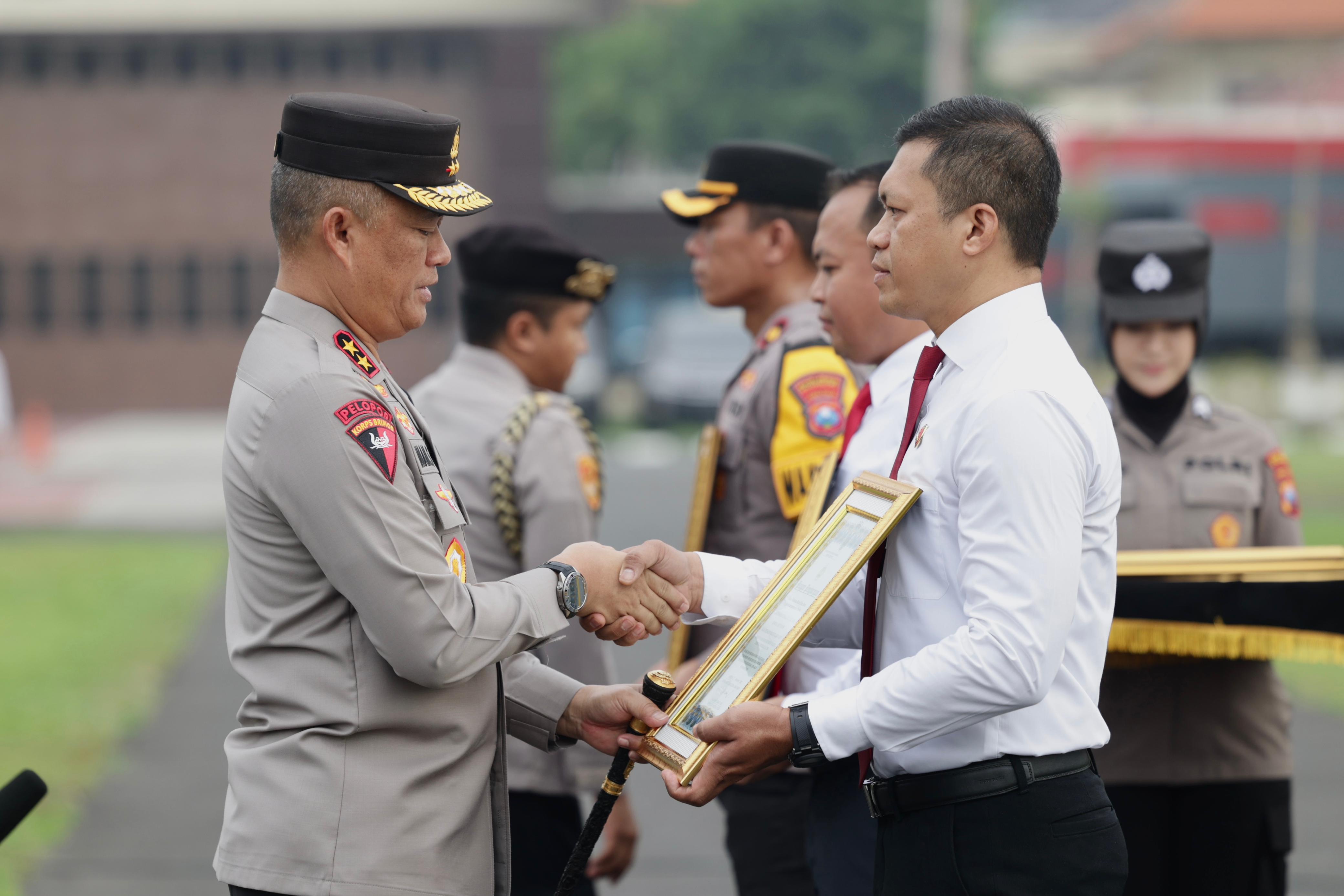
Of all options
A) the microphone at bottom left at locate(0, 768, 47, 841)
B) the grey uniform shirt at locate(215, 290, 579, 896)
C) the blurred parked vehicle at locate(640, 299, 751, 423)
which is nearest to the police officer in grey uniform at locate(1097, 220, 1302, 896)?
the grey uniform shirt at locate(215, 290, 579, 896)

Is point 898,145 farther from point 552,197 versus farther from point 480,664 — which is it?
point 552,197

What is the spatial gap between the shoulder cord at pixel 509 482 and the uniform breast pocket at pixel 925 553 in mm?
1294

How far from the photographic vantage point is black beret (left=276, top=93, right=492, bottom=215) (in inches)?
93.3

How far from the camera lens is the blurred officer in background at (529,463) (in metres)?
3.48

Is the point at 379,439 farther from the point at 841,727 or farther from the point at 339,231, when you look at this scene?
the point at 841,727

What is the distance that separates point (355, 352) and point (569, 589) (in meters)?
0.57

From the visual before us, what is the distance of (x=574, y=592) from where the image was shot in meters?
2.56

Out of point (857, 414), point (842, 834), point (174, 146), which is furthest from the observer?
point (174, 146)

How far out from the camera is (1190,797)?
3.57 m

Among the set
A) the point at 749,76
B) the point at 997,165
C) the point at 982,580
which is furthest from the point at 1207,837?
the point at 749,76

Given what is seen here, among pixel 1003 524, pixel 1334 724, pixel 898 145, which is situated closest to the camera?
pixel 1003 524

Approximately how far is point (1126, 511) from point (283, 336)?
2.26m

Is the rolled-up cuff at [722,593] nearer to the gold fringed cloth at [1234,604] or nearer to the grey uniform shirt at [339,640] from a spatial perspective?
the grey uniform shirt at [339,640]

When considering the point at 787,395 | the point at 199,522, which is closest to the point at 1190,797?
the point at 787,395
